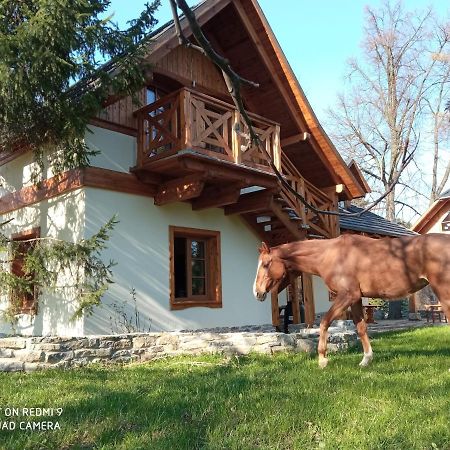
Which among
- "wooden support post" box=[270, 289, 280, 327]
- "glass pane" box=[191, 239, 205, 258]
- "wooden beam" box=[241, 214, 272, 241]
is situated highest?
"wooden beam" box=[241, 214, 272, 241]

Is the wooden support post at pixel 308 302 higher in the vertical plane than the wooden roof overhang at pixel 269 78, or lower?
lower

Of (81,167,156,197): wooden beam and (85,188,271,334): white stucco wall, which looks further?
(85,188,271,334): white stucco wall

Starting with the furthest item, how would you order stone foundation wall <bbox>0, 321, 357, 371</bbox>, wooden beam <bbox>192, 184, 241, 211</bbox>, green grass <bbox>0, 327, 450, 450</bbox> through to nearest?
wooden beam <bbox>192, 184, 241, 211</bbox> < stone foundation wall <bbox>0, 321, 357, 371</bbox> < green grass <bbox>0, 327, 450, 450</bbox>

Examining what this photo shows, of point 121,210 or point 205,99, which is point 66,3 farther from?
point 121,210

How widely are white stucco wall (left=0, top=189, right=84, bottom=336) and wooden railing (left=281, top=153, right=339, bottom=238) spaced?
466 cm

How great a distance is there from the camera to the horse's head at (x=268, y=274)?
7.14 m

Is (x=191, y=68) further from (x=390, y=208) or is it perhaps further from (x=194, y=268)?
(x=390, y=208)

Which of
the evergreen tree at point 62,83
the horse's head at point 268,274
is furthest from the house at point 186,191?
the horse's head at point 268,274

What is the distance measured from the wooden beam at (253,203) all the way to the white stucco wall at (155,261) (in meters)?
0.40

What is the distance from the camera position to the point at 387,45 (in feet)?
87.7

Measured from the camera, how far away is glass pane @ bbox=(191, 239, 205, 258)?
1161 cm

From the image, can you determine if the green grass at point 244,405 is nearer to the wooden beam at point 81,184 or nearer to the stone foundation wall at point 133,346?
the stone foundation wall at point 133,346

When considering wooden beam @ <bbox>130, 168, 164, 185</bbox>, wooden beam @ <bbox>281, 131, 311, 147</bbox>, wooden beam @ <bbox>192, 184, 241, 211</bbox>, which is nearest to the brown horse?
wooden beam @ <bbox>192, 184, 241, 211</bbox>

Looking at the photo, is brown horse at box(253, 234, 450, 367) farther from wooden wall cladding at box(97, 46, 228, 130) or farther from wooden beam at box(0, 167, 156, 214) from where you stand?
wooden wall cladding at box(97, 46, 228, 130)
